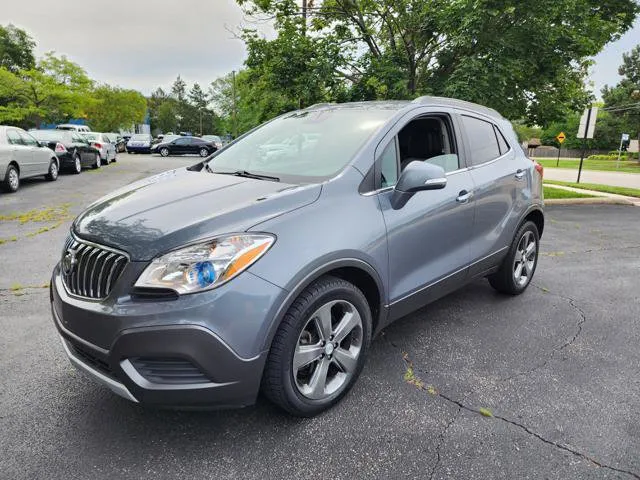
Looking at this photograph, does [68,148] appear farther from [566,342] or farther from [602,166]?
[602,166]

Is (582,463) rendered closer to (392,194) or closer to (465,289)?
(392,194)

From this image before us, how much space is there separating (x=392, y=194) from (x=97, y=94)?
177 feet

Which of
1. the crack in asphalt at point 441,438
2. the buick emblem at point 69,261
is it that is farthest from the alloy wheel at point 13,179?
the crack in asphalt at point 441,438

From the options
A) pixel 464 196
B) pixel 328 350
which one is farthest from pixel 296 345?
pixel 464 196

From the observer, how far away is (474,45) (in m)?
8.70

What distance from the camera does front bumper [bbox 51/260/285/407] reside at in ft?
6.49

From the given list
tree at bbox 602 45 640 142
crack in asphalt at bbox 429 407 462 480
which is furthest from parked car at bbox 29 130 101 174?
tree at bbox 602 45 640 142

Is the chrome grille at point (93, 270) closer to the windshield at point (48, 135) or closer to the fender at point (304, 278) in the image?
the fender at point (304, 278)

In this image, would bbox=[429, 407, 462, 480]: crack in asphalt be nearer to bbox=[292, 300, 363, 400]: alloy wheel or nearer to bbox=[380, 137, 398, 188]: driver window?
bbox=[292, 300, 363, 400]: alloy wheel

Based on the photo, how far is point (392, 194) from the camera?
281 centimetres

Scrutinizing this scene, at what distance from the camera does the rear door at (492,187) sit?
143 inches

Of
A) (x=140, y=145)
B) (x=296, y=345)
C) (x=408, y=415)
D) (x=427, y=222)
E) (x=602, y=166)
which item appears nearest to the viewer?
(x=296, y=345)

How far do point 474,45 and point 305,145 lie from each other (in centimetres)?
700

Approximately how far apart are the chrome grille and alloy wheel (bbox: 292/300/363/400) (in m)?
0.95
